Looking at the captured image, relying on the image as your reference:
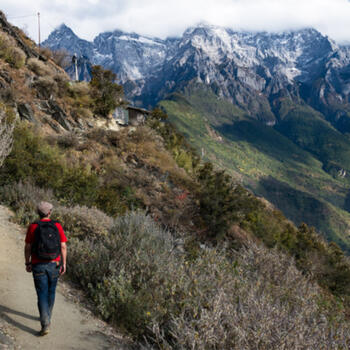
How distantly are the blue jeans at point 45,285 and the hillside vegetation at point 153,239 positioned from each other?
2.65 ft

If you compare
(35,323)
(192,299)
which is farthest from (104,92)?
(192,299)

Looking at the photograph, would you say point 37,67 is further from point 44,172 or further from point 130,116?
point 44,172

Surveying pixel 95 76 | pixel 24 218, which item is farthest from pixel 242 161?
pixel 24 218

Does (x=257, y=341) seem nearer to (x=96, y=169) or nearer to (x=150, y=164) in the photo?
(x=96, y=169)

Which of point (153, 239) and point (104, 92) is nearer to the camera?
point (153, 239)

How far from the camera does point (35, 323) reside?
3.76m

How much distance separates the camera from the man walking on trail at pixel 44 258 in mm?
3596

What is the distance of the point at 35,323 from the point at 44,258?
0.94 meters

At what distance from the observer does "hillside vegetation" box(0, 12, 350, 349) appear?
3.21 m

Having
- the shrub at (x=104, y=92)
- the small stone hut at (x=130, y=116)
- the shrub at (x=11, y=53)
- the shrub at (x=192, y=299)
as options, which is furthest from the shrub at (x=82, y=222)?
the small stone hut at (x=130, y=116)

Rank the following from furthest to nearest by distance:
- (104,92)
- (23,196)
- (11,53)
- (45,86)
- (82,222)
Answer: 1. (104,92)
2. (45,86)
3. (11,53)
4. (23,196)
5. (82,222)

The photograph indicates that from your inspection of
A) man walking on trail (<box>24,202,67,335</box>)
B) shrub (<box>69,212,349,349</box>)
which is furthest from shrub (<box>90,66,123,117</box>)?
man walking on trail (<box>24,202,67,335</box>)

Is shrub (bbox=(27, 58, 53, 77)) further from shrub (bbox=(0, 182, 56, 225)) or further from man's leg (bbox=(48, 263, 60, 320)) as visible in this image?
man's leg (bbox=(48, 263, 60, 320))

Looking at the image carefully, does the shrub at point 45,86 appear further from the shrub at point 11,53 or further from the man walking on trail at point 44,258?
the man walking on trail at point 44,258
